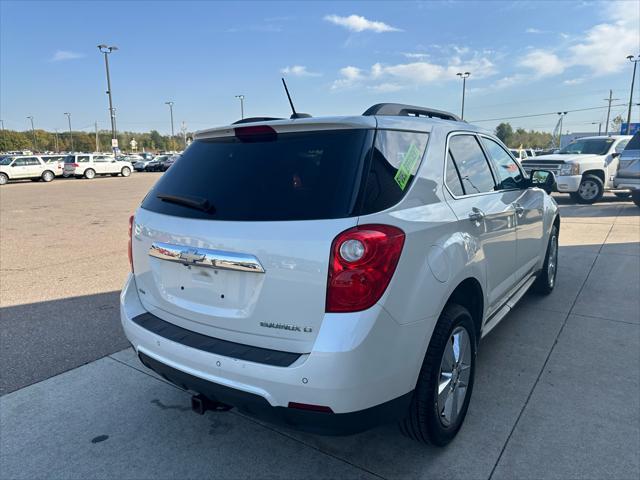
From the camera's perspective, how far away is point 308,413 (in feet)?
6.36

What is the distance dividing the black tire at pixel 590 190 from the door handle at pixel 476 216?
498 inches

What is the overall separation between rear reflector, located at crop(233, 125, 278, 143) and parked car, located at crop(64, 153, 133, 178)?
33.6 m

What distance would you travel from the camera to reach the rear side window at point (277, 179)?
2.04 meters

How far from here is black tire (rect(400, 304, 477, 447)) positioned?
2256mm

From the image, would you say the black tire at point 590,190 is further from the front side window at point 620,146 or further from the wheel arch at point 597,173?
the front side window at point 620,146

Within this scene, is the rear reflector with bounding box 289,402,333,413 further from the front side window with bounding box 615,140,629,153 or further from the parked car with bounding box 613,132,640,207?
the front side window with bounding box 615,140,629,153

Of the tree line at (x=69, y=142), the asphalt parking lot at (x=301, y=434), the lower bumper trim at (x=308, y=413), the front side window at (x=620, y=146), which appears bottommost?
the asphalt parking lot at (x=301, y=434)

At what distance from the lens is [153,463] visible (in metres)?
2.45

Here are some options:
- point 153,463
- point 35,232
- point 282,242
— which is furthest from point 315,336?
point 35,232

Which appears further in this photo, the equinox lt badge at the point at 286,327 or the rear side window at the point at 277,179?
the rear side window at the point at 277,179

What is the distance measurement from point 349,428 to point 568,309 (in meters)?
3.66

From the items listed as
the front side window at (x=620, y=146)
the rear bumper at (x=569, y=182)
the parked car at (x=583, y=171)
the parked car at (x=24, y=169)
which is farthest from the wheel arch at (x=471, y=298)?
the parked car at (x=24, y=169)

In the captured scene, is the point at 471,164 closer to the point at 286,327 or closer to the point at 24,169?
the point at 286,327

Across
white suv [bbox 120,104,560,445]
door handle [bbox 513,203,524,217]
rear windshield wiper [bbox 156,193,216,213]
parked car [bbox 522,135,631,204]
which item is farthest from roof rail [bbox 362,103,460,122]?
parked car [bbox 522,135,631,204]
